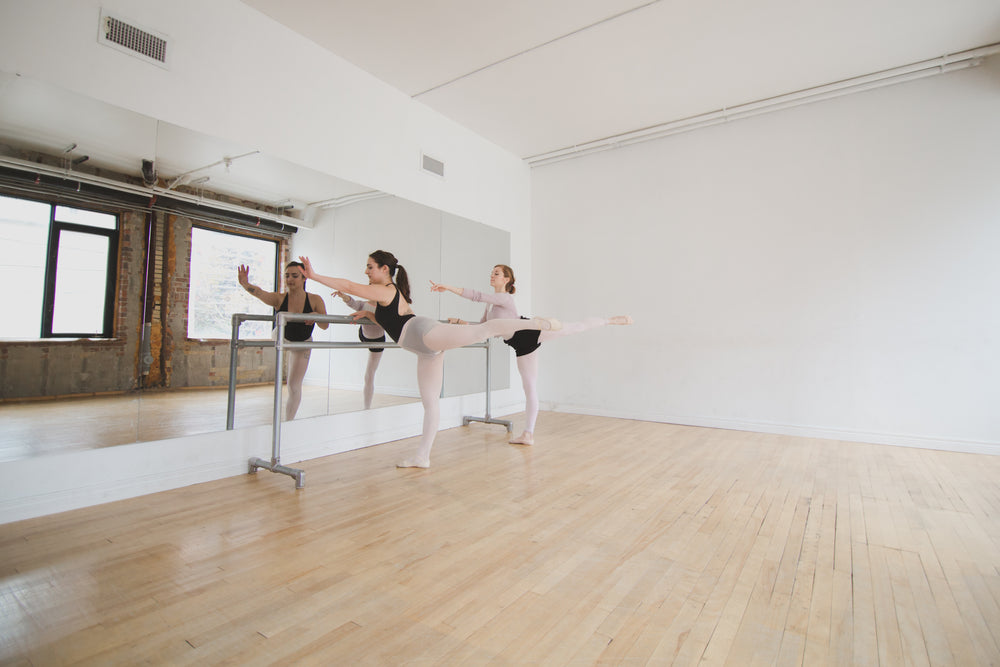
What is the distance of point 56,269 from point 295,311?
120 centimetres

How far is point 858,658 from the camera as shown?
125cm

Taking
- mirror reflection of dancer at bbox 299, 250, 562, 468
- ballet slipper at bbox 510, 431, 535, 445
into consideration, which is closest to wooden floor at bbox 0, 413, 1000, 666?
mirror reflection of dancer at bbox 299, 250, 562, 468

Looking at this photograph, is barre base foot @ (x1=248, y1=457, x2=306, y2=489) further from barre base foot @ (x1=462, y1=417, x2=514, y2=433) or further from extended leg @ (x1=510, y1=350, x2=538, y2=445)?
barre base foot @ (x1=462, y1=417, x2=514, y2=433)

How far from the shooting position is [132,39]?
8.46ft

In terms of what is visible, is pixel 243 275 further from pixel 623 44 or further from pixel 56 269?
pixel 623 44

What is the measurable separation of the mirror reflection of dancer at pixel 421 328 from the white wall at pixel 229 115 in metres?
0.89

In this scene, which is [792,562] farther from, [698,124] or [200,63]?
[698,124]

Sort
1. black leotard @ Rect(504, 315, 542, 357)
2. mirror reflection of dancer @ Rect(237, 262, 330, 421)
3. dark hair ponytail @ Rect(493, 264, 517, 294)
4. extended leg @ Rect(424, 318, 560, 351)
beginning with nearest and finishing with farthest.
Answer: extended leg @ Rect(424, 318, 560, 351)
mirror reflection of dancer @ Rect(237, 262, 330, 421)
black leotard @ Rect(504, 315, 542, 357)
dark hair ponytail @ Rect(493, 264, 517, 294)

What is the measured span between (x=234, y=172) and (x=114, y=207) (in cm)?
72

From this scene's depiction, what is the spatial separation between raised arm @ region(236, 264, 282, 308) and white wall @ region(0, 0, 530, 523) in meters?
0.83

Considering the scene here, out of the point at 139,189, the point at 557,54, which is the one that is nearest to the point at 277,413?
the point at 139,189

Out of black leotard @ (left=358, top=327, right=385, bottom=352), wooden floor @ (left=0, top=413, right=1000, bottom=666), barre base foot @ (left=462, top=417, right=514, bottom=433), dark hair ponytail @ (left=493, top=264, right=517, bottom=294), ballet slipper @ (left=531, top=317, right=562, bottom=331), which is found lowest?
wooden floor @ (left=0, top=413, right=1000, bottom=666)

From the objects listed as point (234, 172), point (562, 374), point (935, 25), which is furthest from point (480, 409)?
point (935, 25)

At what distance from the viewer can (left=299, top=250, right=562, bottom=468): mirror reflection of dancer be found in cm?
276
